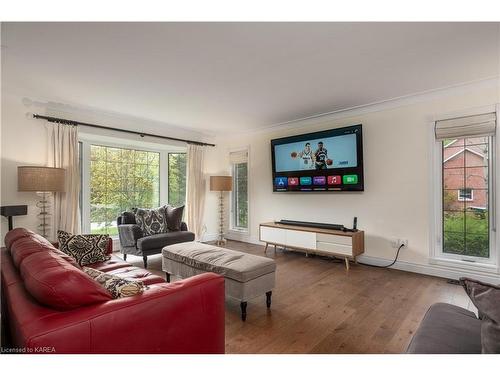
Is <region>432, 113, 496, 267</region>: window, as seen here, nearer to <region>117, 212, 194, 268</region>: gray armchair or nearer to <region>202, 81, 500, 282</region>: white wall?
<region>202, 81, 500, 282</region>: white wall

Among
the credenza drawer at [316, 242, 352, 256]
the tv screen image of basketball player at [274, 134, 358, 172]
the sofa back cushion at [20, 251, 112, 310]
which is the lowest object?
the credenza drawer at [316, 242, 352, 256]

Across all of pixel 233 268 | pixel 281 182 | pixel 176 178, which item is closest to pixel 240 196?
pixel 281 182

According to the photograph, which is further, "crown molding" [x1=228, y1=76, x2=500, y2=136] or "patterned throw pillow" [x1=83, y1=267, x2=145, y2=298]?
"crown molding" [x1=228, y1=76, x2=500, y2=136]

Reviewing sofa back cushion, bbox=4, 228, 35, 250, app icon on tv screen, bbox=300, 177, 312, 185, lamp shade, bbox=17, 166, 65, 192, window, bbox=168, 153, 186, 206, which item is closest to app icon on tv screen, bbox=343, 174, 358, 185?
app icon on tv screen, bbox=300, 177, 312, 185

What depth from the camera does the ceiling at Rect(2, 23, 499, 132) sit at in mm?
2055

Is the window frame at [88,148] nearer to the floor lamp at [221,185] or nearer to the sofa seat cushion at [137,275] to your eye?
the floor lamp at [221,185]

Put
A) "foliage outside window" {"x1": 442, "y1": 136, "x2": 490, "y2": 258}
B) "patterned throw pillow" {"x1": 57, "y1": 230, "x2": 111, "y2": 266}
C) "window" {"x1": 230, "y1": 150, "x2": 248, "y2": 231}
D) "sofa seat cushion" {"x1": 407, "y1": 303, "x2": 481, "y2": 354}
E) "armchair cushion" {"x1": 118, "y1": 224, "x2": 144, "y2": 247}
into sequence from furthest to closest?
"window" {"x1": 230, "y1": 150, "x2": 248, "y2": 231} < "armchair cushion" {"x1": 118, "y1": 224, "x2": 144, "y2": 247} < "foliage outside window" {"x1": 442, "y1": 136, "x2": 490, "y2": 258} < "patterned throw pillow" {"x1": 57, "y1": 230, "x2": 111, "y2": 266} < "sofa seat cushion" {"x1": 407, "y1": 303, "x2": 481, "y2": 354}

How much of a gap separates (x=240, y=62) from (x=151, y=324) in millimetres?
2320

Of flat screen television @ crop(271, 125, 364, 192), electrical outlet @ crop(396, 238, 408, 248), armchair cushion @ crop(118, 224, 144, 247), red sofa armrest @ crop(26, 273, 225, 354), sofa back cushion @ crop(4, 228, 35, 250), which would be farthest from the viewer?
flat screen television @ crop(271, 125, 364, 192)

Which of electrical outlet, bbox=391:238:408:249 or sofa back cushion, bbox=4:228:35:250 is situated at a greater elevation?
sofa back cushion, bbox=4:228:35:250

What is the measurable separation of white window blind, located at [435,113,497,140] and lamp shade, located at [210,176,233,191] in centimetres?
354
